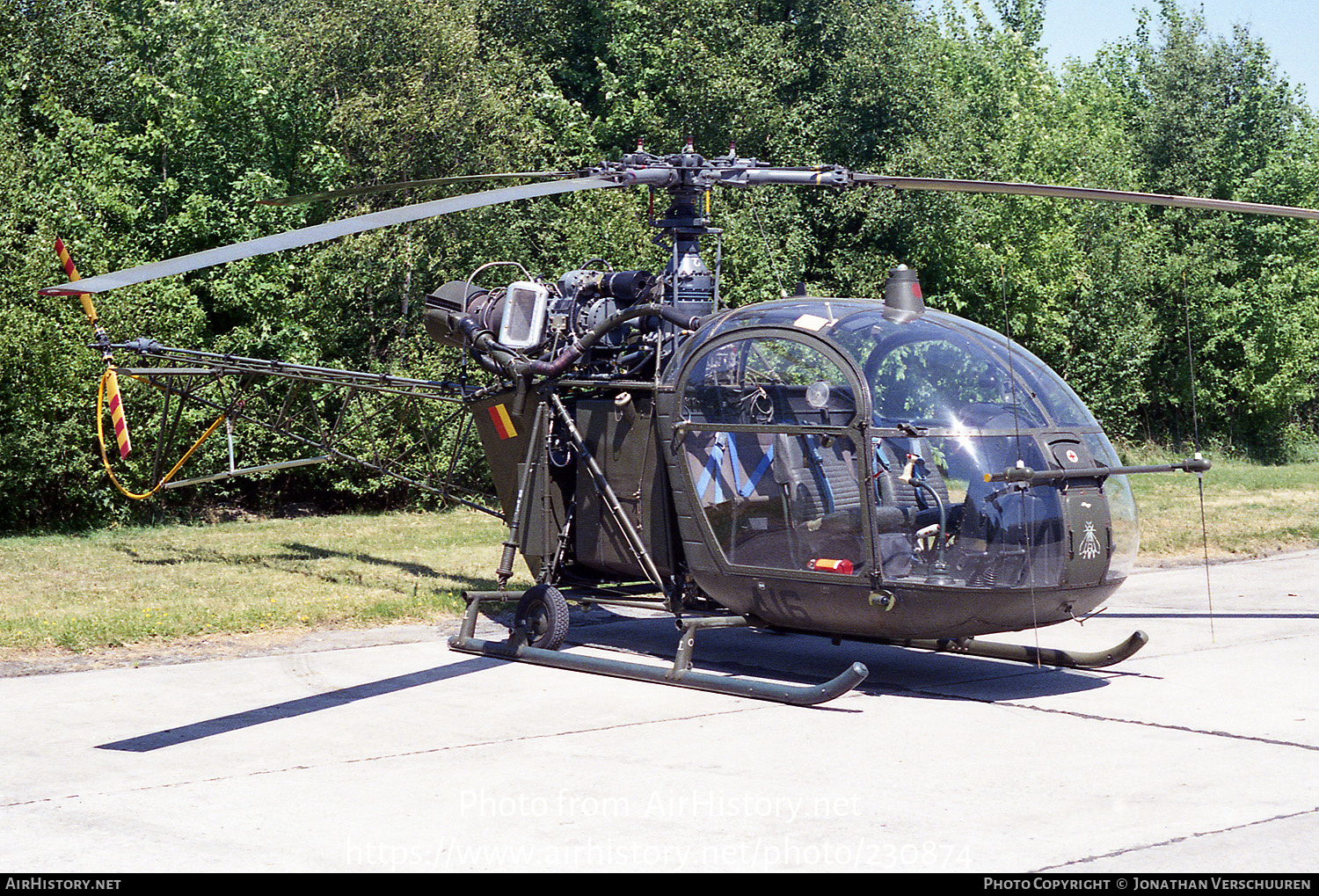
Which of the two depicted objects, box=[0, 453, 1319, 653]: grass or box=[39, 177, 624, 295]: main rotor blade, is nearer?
box=[39, 177, 624, 295]: main rotor blade

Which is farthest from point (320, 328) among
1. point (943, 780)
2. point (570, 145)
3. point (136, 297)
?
point (943, 780)

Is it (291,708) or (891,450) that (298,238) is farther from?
(891,450)

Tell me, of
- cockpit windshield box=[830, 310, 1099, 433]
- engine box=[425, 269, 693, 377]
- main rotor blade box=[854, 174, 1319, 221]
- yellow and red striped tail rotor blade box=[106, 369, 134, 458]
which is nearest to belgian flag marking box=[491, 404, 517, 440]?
engine box=[425, 269, 693, 377]

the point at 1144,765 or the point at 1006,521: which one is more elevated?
the point at 1006,521

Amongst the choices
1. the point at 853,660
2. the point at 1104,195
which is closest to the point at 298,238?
the point at 853,660

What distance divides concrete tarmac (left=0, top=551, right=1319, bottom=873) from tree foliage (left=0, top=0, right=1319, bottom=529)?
11.6 meters

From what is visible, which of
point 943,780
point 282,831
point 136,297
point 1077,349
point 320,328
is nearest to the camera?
point 282,831

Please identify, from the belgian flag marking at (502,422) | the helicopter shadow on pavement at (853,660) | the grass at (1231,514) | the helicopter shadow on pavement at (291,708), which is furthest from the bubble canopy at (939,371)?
the grass at (1231,514)

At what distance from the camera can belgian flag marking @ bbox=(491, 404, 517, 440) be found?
959 cm

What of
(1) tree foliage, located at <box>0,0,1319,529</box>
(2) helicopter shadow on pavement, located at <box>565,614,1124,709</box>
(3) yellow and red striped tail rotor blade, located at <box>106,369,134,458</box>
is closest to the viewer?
(2) helicopter shadow on pavement, located at <box>565,614,1124,709</box>

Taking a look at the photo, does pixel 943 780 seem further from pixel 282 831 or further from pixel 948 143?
pixel 948 143

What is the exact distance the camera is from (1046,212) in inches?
1147

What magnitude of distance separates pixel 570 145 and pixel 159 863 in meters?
25.2

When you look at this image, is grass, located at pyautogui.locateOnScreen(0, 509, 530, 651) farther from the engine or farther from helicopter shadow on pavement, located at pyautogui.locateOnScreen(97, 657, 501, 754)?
the engine
